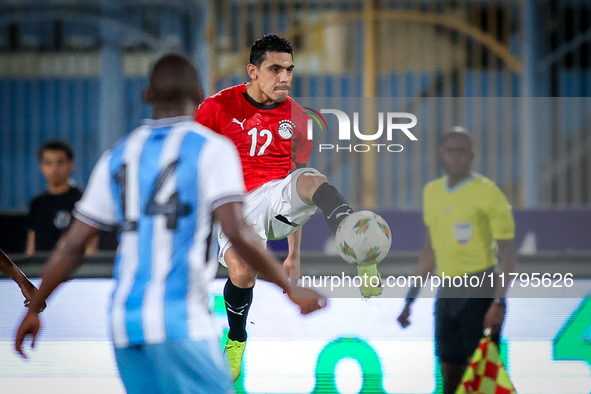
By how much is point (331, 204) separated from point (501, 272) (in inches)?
35.5

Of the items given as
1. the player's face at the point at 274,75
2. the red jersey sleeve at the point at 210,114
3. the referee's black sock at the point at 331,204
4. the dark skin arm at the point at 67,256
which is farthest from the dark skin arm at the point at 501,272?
the dark skin arm at the point at 67,256

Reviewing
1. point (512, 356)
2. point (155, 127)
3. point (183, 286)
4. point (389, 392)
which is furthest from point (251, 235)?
point (512, 356)

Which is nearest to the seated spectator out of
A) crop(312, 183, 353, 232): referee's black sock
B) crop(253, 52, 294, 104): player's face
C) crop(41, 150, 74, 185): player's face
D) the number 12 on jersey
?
crop(41, 150, 74, 185): player's face

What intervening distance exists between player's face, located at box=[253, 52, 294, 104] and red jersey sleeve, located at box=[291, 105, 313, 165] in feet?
0.49

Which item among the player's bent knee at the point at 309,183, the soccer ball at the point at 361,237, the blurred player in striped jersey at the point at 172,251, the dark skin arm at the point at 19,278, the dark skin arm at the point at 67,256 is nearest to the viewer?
the blurred player in striped jersey at the point at 172,251

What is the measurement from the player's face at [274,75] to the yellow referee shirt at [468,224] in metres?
0.88

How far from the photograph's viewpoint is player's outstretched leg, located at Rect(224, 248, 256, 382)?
2.76m

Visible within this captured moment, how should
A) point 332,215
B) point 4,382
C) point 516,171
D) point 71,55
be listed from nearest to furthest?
point 332,215
point 4,382
point 516,171
point 71,55

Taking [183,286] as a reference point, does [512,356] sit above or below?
below

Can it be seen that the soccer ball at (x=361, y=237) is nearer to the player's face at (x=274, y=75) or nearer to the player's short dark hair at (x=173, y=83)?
the player's face at (x=274, y=75)

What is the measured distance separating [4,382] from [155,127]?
1.85 metres

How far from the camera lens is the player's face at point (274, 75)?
9.00ft

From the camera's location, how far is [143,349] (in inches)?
60.1

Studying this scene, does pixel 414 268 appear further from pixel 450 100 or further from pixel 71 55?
pixel 71 55
